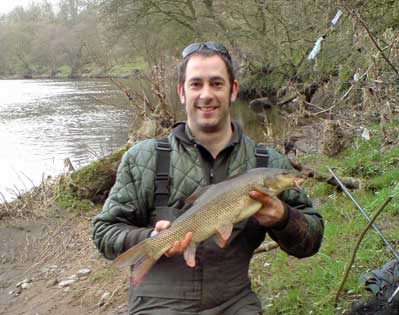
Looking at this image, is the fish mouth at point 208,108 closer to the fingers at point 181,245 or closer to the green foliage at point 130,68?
the fingers at point 181,245

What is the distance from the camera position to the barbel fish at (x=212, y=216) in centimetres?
245

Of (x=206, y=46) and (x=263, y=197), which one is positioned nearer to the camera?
(x=263, y=197)

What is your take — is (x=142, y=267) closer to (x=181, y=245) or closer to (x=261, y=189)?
(x=181, y=245)

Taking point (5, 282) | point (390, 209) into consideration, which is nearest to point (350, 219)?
point (390, 209)

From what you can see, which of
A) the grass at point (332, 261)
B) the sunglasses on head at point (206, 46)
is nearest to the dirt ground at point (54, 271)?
the grass at point (332, 261)

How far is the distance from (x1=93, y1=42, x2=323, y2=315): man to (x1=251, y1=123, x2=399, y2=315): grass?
1.08m

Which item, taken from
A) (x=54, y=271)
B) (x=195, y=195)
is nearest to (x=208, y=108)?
(x=195, y=195)

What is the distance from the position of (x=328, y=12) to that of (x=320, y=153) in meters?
2.67

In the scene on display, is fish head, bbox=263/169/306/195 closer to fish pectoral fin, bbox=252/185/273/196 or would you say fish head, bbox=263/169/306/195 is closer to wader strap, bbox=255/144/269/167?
fish pectoral fin, bbox=252/185/273/196

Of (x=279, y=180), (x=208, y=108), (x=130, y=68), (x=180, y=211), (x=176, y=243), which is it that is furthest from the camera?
(x=130, y=68)

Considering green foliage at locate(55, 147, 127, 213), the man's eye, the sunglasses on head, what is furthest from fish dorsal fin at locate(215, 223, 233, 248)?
green foliage at locate(55, 147, 127, 213)

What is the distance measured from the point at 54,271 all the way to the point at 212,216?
4613 millimetres

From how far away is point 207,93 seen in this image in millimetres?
2791

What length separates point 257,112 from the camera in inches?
875
